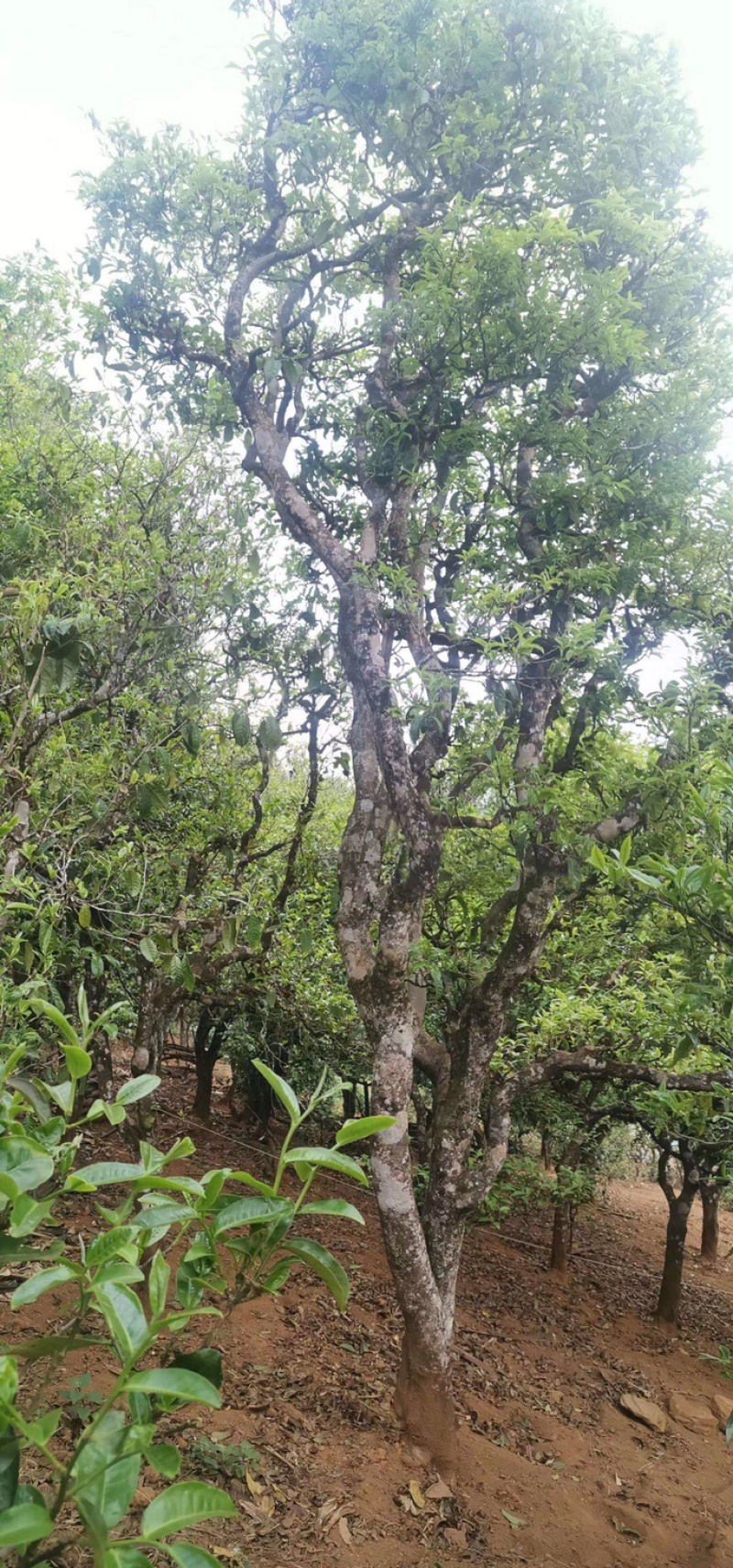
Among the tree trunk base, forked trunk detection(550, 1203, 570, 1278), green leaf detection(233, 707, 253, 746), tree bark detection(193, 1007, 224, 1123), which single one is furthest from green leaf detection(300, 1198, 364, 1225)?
tree bark detection(193, 1007, 224, 1123)

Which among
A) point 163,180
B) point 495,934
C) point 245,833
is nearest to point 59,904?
point 245,833

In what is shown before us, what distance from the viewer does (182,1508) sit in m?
1.05

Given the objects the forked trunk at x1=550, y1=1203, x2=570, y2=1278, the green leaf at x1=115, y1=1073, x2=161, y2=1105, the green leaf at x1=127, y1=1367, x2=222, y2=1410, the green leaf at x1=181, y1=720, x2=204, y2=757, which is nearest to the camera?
the green leaf at x1=127, y1=1367, x2=222, y2=1410

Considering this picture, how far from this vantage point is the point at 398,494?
663 cm

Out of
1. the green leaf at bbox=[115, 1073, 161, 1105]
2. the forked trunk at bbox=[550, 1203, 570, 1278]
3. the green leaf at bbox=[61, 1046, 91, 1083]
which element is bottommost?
the forked trunk at bbox=[550, 1203, 570, 1278]

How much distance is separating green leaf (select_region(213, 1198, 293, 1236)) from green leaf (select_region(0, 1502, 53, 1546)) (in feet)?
1.12

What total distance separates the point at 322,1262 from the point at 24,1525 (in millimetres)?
488

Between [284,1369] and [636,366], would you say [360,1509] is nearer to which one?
[284,1369]

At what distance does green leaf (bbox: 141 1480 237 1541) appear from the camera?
101cm

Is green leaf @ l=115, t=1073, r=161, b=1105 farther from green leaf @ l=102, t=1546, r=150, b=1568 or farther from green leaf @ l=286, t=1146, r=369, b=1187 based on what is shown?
green leaf @ l=102, t=1546, r=150, b=1568

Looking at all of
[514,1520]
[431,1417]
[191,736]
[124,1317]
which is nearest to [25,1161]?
[124,1317]

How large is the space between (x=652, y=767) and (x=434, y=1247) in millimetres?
3637

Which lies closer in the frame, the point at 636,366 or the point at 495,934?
the point at 636,366

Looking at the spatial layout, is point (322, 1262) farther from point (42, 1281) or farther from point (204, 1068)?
point (204, 1068)
